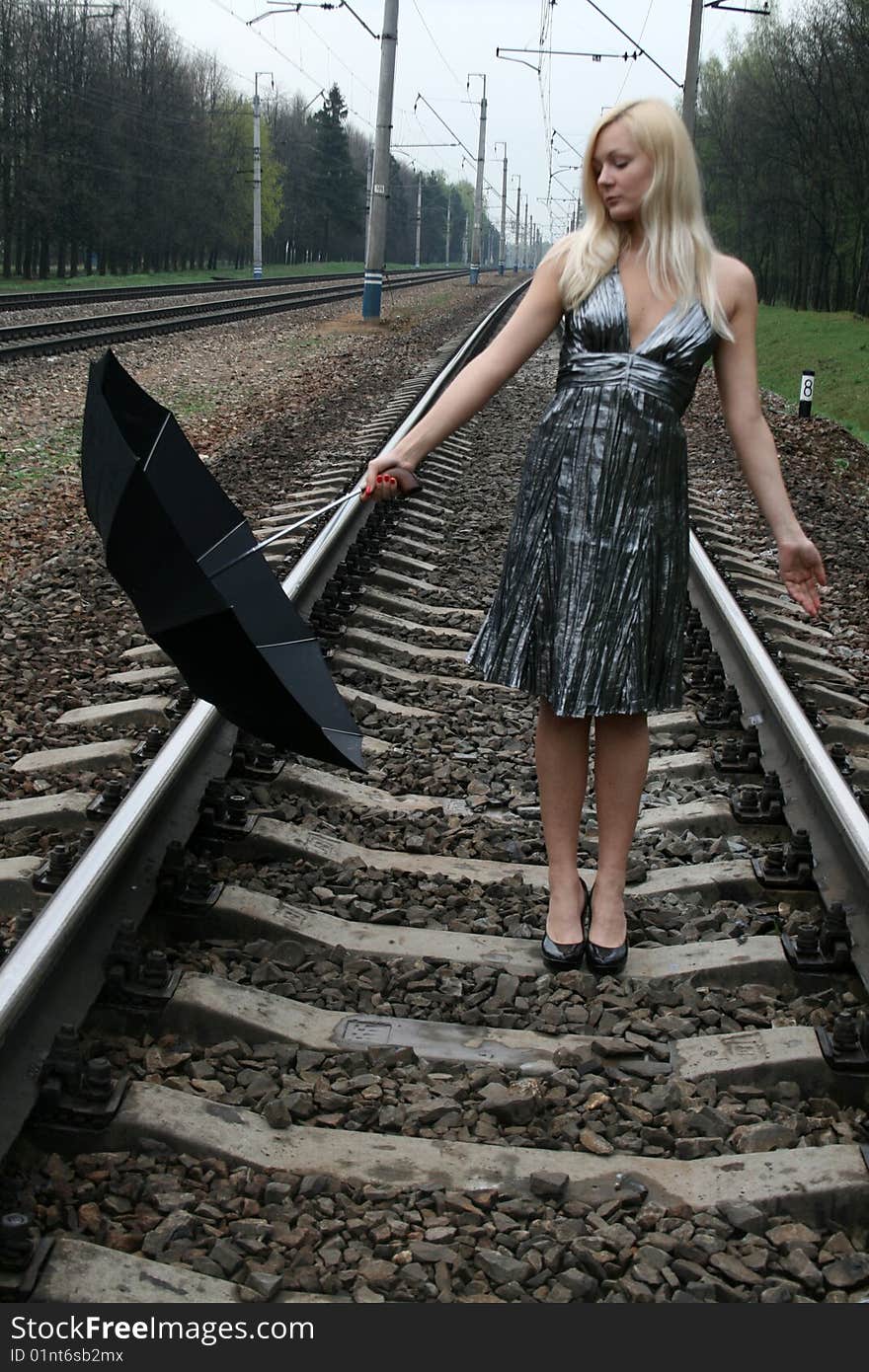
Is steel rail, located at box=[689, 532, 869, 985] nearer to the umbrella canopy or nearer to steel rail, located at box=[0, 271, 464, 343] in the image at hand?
the umbrella canopy

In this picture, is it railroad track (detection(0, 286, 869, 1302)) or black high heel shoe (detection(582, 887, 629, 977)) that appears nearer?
railroad track (detection(0, 286, 869, 1302))

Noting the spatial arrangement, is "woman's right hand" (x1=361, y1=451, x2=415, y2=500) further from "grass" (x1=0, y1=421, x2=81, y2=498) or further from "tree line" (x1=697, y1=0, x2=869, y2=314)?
"tree line" (x1=697, y1=0, x2=869, y2=314)

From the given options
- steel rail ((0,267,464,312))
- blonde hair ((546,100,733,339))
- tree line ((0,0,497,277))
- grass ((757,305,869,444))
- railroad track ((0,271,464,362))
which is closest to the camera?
blonde hair ((546,100,733,339))

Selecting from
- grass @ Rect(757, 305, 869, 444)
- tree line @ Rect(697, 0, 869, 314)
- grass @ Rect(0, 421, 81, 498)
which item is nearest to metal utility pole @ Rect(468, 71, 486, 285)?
tree line @ Rect(697, 0, 869, 314)

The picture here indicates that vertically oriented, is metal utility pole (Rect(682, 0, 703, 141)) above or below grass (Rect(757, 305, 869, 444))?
above

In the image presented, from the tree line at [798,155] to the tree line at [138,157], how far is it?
22175mm

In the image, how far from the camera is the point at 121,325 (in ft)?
74.7

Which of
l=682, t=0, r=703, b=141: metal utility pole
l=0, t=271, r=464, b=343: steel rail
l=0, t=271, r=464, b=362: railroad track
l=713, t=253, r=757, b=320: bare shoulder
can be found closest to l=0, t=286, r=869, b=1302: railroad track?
l=713, t=253, r=757, b=320: bare shoulder

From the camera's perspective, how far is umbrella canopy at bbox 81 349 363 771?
2.77 m

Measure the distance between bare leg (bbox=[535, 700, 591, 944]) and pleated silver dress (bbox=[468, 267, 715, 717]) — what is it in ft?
0.38

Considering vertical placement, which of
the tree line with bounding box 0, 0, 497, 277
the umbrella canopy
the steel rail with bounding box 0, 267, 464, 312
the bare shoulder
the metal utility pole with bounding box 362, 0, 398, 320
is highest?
the tree line with bounding box 0, 0, 497, 277

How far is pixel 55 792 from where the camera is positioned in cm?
392

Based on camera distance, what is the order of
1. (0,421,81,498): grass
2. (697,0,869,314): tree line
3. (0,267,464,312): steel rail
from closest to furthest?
(0,421,81,498): grass, (0,267,464,312): steel rail, (697,0,869,314): tree line

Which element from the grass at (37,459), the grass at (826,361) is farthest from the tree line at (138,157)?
the grass at (37,459)
